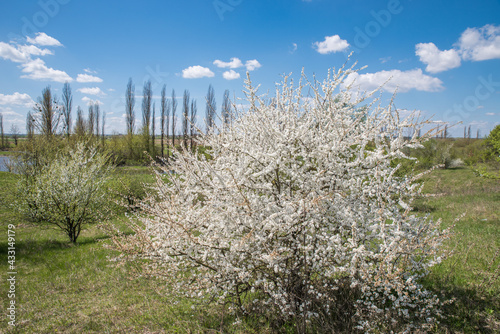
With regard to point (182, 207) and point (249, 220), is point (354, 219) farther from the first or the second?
point (182, 207)

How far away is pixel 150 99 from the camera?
4484cm

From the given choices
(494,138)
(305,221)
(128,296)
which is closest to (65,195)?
(128,296)

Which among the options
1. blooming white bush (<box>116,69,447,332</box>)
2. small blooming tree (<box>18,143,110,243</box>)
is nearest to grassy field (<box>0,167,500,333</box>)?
blooming white bush (<box>116,69,447,332</box>)

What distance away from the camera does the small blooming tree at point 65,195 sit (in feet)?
28.4

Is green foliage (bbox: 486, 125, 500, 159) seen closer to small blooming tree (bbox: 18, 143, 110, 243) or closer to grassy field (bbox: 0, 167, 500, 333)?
grassy field (bbox: 0, 167, 500, 333)

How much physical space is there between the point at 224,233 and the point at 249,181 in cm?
72

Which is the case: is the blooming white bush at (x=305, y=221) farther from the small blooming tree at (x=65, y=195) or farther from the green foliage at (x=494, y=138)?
the green foliage at (x=494, y=138)

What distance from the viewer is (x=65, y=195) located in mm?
8633

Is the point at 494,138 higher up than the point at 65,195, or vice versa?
the point at 494,138

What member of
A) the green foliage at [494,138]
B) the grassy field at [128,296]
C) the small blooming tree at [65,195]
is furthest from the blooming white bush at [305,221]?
the green foliage at [494,138]

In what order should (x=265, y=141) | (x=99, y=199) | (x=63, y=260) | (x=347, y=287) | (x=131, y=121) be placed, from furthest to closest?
(x=131, y=121)
(x=99, y=199)
(x=63, y=260)
(x=347, y=287)
(x=265, y=141)

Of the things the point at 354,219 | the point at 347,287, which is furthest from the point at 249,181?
the point at 347,287

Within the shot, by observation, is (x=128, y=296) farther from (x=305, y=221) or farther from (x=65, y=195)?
(x=65, y=195)

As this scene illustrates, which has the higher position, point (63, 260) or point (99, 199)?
point (99, 199)
